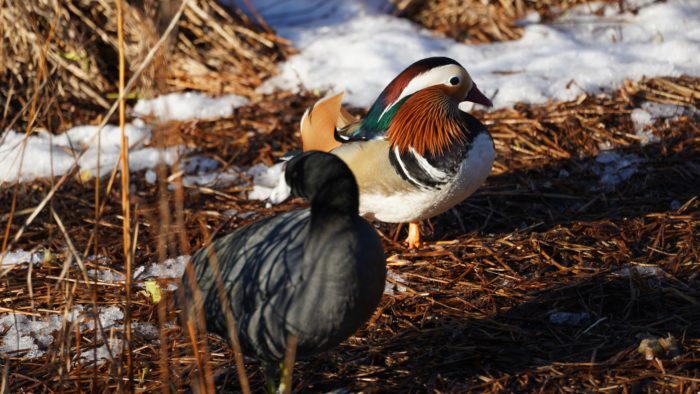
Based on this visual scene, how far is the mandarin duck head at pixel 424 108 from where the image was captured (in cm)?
404

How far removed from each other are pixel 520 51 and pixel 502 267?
2748 mm

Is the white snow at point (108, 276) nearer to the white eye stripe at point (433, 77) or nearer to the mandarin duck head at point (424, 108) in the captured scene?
the mandarin duck head at point (424, 108)

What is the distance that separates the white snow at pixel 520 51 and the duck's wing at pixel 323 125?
158 centimetres

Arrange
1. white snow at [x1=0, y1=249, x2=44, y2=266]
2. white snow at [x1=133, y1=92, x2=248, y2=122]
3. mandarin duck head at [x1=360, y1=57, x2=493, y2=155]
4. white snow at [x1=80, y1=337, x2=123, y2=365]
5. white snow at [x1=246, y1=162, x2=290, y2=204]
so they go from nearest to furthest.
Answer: white snow at [x1=80, y1=337, x2=123, y2=365]
mandarin duck head at [x1=360, y1=57, x2=493, y2=155]
white snow at [x1=0, y1=249, x2=44, y2=266]
white snow at [x1=246, y1=162, x2=290, y2=204]
white snow at [x1=133, y1=92, x2=248, y2=122]

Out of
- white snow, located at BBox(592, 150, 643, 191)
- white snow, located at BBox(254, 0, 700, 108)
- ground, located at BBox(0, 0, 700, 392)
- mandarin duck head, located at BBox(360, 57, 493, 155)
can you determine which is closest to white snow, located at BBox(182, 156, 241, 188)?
ground, located at BBox(0, 0, 700, 392)

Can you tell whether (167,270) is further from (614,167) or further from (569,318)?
(614,167)

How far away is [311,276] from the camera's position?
2.82 meters

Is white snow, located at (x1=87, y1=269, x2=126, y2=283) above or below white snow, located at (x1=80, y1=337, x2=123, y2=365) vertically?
above

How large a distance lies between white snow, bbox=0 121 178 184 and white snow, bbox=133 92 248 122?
0.23 m

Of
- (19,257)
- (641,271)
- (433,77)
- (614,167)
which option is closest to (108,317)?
(19,257)

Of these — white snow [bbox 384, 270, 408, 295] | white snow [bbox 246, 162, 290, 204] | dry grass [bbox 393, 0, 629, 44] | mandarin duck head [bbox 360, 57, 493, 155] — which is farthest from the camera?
dry grass [bbox 393, 0, 629, 44]

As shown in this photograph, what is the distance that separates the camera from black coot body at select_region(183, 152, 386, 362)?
2.81 metres

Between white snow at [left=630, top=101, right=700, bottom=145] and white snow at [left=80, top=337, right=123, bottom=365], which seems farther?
white snow at [left=630, top=101, right=700, bottom=145]

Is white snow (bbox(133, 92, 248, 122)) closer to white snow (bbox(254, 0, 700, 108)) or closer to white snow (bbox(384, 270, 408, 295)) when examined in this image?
white snow (bbox(254, 0, 700, 108))
